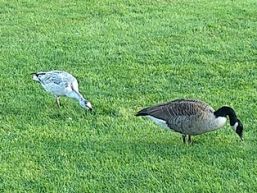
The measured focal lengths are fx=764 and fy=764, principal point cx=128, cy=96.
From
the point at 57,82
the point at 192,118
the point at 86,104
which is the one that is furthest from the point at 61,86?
the point at 192,118

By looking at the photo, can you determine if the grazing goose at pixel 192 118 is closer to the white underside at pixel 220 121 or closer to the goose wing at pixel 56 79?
the white underside at pixel 220 121

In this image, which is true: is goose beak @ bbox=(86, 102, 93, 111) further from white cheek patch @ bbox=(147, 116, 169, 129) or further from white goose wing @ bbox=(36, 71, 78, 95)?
white cheek patch @ bbox=(147, 116, 169, 129)

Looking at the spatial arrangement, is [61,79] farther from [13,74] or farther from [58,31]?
[58,31]

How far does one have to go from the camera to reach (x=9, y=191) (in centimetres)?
683

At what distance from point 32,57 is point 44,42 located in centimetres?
92

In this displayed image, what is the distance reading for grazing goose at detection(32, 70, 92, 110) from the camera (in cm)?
919

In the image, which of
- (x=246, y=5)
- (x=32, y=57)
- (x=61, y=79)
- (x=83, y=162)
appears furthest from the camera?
(x=246, y=5)

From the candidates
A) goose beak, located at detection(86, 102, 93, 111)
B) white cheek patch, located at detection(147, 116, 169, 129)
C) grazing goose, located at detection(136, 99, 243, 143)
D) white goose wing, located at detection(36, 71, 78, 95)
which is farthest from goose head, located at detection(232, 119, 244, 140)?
white goose wing, located at detection(36, 71, 78, 95)

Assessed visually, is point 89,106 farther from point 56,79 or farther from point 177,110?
point 177,110

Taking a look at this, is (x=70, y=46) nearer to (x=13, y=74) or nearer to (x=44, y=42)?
(x=44, y=42)

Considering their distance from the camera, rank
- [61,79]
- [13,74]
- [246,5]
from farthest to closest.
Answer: [246,5] < [13,74] < [61,79]

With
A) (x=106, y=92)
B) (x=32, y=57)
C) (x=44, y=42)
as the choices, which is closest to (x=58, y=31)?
(x=44, y=42)

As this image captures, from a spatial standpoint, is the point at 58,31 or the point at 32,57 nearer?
the point at 32,57

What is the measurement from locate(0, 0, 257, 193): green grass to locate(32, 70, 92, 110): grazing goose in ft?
0.55
